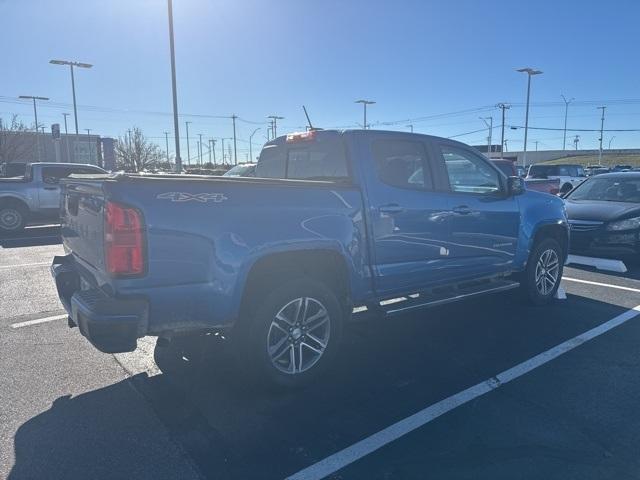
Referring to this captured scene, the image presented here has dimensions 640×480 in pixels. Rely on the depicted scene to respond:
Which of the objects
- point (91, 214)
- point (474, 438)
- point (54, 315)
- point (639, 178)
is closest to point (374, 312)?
point (474, 438)

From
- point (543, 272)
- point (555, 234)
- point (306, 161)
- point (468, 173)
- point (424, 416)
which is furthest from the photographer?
point (555, 234)

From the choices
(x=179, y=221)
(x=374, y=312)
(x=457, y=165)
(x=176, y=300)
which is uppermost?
(x=457, y=165)

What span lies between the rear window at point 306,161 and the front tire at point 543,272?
9.82ft

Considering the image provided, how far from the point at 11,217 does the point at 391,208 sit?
1202 centimetres

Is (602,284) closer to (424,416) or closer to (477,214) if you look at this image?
(477,214)

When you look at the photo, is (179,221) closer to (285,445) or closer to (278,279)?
(278,279)

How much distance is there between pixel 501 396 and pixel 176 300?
2.44 meters

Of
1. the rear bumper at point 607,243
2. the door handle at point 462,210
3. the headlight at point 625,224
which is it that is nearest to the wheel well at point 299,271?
the door handle at point 462,210

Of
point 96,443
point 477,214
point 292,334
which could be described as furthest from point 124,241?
point 477,214

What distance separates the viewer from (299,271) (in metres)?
3.97

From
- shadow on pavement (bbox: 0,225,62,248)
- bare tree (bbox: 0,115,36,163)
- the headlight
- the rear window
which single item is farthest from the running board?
bare tree (bbox: 0,115,36,163)

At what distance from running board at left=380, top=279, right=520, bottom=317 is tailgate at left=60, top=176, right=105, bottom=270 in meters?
2.34

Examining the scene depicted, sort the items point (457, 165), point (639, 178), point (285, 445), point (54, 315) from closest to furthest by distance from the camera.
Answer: point (285, 445) < point (457, 165) < point (54, 315) < point (639, 178)

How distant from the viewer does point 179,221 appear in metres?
3.20
